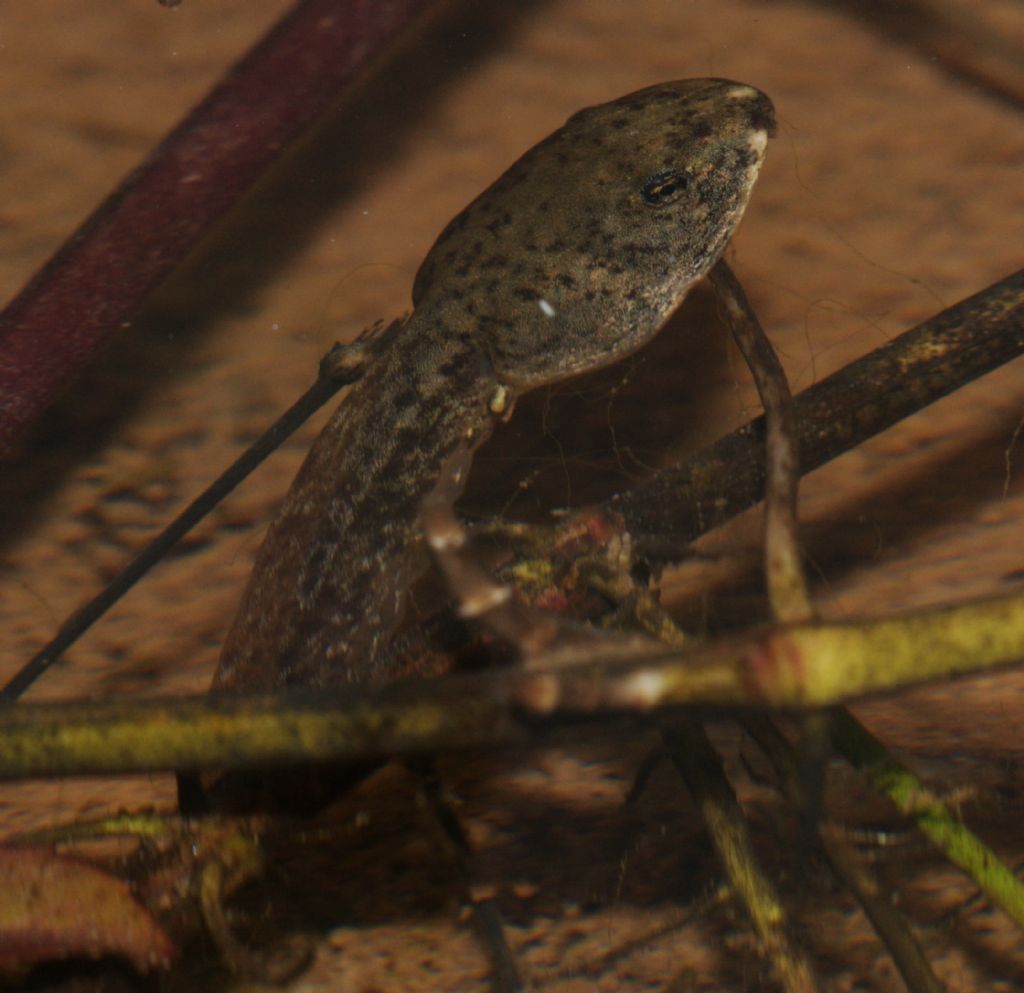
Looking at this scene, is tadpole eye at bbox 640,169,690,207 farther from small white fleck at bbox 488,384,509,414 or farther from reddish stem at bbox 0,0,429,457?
reddish stem at bbox 0,0,429,457

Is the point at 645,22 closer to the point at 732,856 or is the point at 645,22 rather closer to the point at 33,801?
the point at 732,856

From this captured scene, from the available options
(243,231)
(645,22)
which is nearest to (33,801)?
(243,231)

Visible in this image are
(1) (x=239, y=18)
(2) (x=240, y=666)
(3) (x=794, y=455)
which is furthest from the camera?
(1) (x=239, y=18)

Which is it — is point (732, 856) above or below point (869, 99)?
below

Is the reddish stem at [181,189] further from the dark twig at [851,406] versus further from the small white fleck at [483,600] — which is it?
the small white fleck at [483,600]

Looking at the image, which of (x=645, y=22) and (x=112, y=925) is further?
(x=645, y=22)

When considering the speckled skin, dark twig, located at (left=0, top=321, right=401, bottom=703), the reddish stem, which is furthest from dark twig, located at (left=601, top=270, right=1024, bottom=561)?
dark twig, located at (left=0, top=321, right=401, bottom=703)
